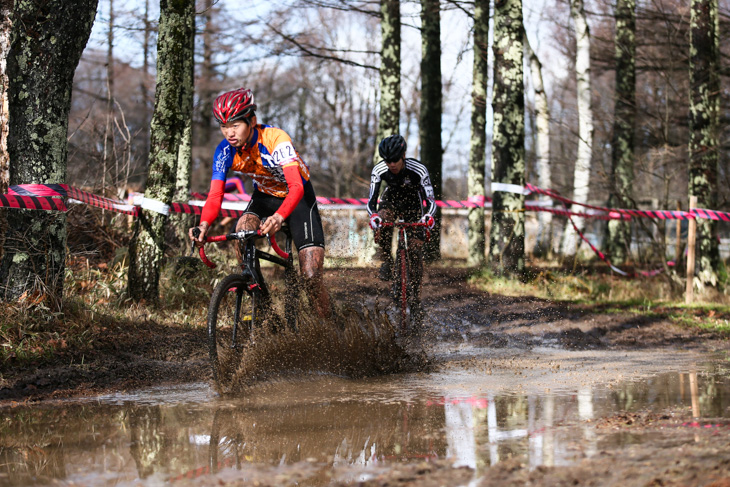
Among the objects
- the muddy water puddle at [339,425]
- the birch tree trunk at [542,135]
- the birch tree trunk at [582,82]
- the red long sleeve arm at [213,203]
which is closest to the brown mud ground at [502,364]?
the muddy water puddle at [339,425]

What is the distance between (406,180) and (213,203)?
10.2 ft

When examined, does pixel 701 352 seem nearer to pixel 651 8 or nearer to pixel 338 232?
pixel 338 232

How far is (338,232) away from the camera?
14398mm

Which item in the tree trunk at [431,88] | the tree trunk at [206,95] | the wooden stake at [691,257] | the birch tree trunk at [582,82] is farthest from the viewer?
the tree trunk at [206,95]

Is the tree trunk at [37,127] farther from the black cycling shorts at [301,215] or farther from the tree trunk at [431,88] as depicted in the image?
the tree trunk at [431,88]

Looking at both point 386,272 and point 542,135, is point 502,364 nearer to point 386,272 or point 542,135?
point 386,272

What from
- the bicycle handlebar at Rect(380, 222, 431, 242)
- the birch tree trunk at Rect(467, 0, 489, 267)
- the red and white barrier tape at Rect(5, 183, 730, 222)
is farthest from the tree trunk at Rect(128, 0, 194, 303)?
the birch tree trunk at Rect(467, 0, 489, 267)

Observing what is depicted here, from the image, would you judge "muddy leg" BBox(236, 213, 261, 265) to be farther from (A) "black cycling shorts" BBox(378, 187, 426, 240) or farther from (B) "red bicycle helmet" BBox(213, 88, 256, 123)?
(A) "black cycling shorts" BBox(378, 187, 426, 240)

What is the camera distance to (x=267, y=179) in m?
6.09

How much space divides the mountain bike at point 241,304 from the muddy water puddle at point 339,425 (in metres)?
0.31

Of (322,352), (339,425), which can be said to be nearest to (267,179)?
(322,352)

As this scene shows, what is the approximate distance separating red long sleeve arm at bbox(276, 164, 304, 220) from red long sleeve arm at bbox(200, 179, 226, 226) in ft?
1.56

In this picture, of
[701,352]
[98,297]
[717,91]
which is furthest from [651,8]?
[98,297]

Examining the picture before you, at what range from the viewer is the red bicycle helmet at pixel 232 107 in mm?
5598
